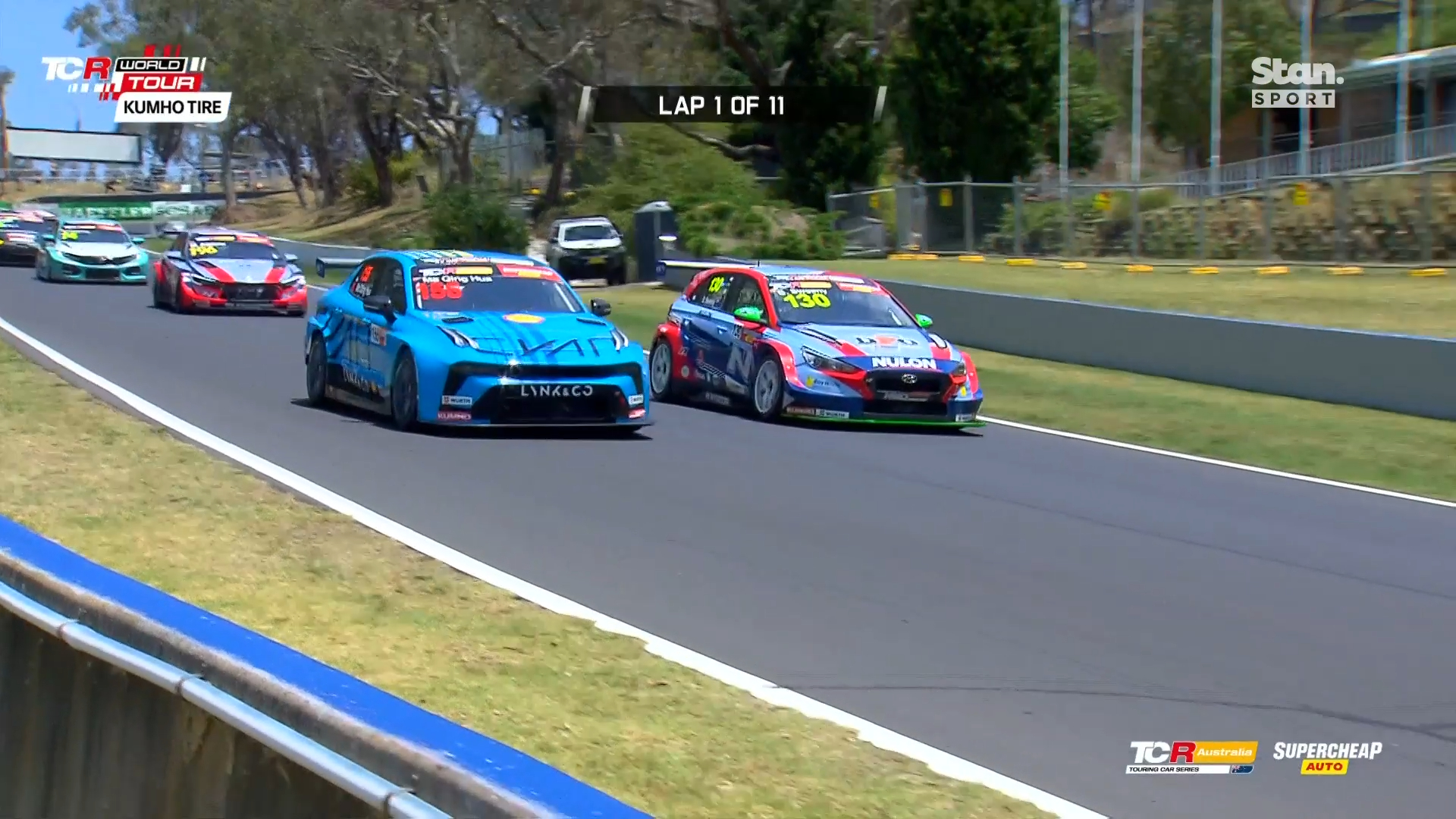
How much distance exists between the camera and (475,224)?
136 ft

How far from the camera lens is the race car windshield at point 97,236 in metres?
36.0

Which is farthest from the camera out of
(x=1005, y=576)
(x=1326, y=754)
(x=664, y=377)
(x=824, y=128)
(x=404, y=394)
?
(x=824, y=128)

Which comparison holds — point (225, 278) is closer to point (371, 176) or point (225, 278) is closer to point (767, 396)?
point (767, 396)

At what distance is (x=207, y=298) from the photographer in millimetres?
28078

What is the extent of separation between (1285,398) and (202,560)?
14.2 meters

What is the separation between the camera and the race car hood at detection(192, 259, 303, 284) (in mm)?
28156

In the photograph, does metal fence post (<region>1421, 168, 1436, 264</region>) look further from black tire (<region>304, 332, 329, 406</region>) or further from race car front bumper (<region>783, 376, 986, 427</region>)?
black tire (<region>304, 332, 329, 406</region>)

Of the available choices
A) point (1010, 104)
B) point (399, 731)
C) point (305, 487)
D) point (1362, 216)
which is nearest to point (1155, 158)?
point (1010, 104)

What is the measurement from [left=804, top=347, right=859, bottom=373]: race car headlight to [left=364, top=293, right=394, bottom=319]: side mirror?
3.95 meters

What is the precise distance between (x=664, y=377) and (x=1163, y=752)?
12392 millimetres

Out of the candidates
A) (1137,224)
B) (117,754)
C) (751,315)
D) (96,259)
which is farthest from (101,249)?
(117,754)

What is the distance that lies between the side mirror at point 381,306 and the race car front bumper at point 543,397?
129 centimetres

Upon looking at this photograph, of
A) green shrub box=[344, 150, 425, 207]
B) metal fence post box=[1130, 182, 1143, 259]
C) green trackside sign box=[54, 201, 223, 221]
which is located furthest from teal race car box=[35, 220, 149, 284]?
green shrub box=[344, 150, 425, 207]

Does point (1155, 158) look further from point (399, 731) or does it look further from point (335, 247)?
point (399, 731)
